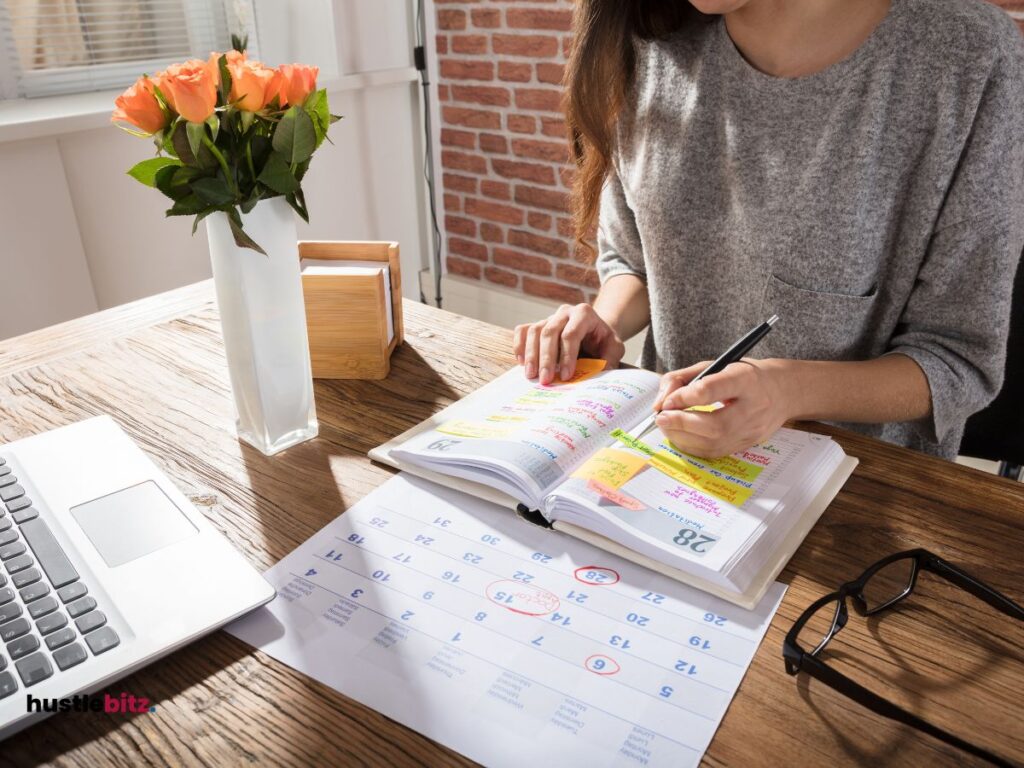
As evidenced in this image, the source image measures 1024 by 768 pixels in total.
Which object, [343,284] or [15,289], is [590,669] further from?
[15,289]

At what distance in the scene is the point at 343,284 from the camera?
938mm

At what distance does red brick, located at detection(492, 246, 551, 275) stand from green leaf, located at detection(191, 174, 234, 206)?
194 cm

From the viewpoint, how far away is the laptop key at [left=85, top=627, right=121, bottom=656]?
21.0 inches

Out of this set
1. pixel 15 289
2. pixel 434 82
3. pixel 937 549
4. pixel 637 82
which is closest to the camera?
pixel 937 549

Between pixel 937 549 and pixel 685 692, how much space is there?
0.28 metres

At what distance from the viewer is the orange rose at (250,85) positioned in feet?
2.20

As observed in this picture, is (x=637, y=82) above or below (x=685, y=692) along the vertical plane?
above

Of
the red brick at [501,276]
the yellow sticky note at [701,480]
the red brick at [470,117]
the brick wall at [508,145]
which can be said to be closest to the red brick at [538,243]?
the brick wall at [508,145]

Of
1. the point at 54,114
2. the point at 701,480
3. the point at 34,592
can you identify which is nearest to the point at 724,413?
the point at 701,480

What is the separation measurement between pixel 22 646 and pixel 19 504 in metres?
0.19

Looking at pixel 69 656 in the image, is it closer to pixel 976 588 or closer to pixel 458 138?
pixel 976 588

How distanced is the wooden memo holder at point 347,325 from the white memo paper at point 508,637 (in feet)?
0.98

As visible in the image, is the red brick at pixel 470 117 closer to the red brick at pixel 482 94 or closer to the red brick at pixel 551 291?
the red brick at pixel 482 94

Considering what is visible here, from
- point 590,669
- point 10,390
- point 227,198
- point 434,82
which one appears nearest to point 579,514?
point 590,669
